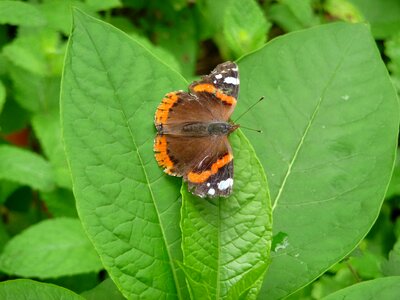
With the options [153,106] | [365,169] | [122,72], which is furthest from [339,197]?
[122,72]

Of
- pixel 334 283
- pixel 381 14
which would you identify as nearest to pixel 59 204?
pixel 334 283

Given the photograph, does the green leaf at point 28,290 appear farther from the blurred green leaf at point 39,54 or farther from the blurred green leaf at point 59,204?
the blurred green leaf at point 39,54

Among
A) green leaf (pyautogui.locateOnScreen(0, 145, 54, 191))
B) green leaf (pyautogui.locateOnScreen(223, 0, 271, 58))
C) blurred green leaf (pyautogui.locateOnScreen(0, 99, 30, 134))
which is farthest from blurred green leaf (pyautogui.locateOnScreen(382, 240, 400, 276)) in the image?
blurred green leaf (pyautogui.locateOnScreen(0, 99, 30, 134))

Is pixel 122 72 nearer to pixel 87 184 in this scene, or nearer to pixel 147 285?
→ pixel 87 184

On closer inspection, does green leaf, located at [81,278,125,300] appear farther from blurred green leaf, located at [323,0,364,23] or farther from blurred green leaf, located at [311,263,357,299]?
blurred green leaf, located at [323,0,364,23]

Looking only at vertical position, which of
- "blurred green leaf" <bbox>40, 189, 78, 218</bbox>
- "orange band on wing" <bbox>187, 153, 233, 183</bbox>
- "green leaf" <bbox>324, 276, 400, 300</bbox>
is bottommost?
"blurred green leaf" <bbox>40, 189, 78, 218</bbox>
